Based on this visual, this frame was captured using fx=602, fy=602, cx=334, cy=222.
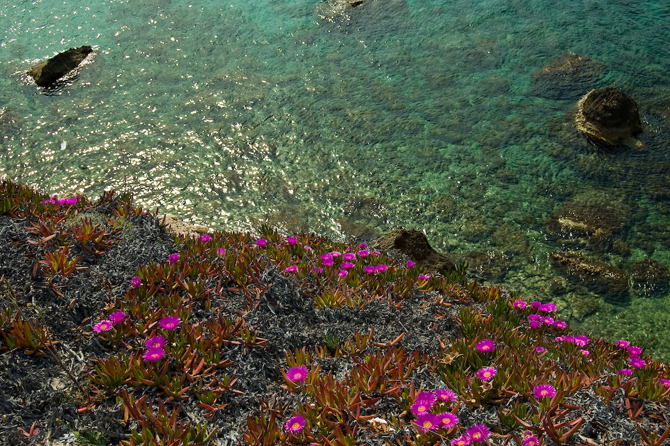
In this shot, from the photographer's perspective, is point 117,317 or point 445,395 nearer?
point 445,395

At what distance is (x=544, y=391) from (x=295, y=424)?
4.49ft

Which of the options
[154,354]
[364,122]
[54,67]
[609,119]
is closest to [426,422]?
[154,354]

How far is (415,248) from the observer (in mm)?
6031

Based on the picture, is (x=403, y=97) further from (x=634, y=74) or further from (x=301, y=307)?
(x=301, y=307)

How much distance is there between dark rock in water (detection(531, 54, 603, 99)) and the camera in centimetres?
1002

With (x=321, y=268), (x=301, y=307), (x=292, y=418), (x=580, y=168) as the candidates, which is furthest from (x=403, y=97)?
(x=292, y=418)

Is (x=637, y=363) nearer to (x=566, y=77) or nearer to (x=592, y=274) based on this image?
(x=592, y=274)

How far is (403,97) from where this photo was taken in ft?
32.5

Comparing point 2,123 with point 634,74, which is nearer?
point 2,123

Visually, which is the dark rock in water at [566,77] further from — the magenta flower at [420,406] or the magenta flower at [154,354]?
the magenta flower at [154,354]

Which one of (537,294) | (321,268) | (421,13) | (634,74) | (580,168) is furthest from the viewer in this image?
(421,13)

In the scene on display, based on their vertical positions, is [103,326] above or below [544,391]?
above

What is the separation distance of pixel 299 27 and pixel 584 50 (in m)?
5.38

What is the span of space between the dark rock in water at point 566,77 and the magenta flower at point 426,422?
8.07m
